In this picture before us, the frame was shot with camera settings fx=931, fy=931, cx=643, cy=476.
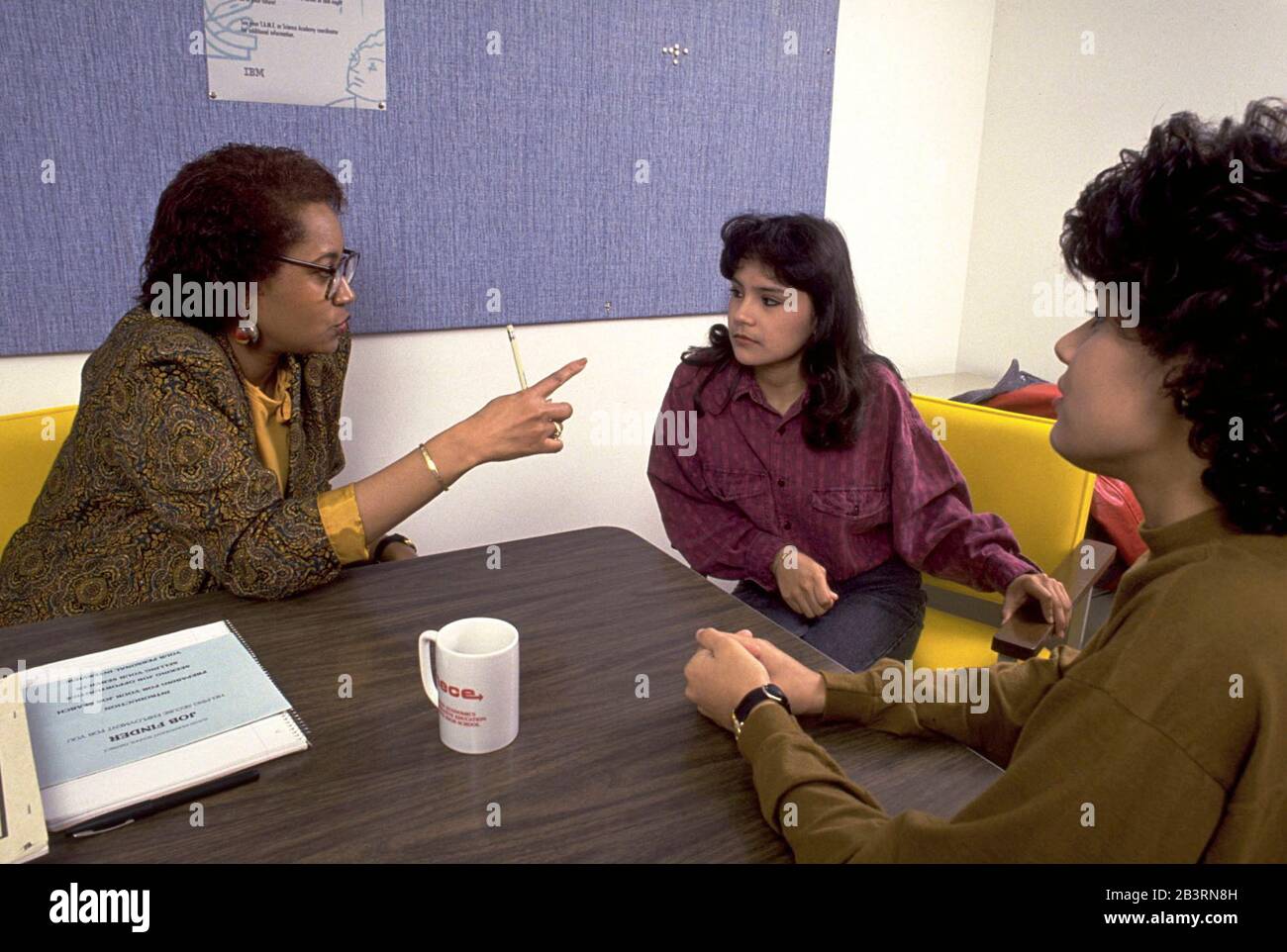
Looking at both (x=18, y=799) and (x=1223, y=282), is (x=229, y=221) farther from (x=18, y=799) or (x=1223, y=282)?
(x=1223, y=282)

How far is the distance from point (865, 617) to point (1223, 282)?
3.76 feet

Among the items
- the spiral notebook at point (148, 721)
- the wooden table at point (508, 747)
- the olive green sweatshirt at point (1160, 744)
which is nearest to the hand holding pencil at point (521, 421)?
the wooden table at point (508, 747)

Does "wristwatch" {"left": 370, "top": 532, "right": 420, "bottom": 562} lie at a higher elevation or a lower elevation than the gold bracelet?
lower

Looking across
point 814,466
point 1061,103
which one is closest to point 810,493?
point 814,466

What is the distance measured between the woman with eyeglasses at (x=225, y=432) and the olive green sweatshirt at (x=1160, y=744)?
79 cm

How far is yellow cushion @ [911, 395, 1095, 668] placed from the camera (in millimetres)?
1784

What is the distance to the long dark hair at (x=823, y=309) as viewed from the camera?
1.86m

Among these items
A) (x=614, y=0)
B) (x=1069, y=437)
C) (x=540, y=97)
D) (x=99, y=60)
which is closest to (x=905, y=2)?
(x=614, y=0)

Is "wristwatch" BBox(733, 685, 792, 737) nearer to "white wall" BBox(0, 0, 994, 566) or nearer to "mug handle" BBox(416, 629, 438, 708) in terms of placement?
"mug handle" BBox(416, 629, 438, 708)

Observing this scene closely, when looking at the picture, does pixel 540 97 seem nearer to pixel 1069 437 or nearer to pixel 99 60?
pixel 99 60

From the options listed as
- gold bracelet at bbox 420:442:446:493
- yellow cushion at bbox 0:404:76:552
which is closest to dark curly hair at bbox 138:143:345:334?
yellow cushion at bbox 0:404:76:552

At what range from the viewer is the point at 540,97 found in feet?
7.34

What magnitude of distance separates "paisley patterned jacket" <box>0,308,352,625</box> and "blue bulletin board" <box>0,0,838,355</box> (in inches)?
20.8

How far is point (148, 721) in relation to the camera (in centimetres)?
91
